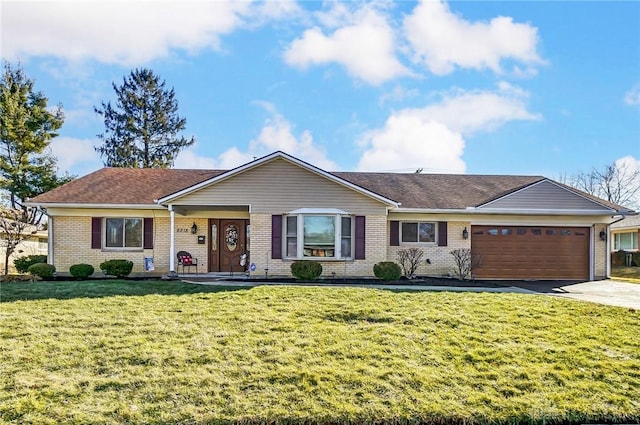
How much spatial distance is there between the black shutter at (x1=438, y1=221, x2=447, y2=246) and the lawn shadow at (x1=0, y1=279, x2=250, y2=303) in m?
8.42

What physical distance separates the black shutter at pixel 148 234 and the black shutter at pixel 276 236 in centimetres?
474

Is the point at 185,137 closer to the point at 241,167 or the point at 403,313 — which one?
the point at 241,167

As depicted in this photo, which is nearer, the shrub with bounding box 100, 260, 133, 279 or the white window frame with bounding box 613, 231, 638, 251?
the shrub with bounding box 100, 260, 133, 279

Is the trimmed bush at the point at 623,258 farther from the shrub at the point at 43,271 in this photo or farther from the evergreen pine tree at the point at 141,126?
the evergreen pine tree at the point at 141,126

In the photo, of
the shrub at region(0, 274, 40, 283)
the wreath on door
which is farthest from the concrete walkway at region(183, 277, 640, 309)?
the shrub at region(0, 274, 40, 283)

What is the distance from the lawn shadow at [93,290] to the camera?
408 inches

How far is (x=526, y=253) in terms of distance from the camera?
17.1 m

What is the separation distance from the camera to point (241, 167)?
15.2 metres

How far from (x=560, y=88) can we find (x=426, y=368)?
15.2 meters

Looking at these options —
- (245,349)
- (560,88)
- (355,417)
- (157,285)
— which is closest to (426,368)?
(355,417)

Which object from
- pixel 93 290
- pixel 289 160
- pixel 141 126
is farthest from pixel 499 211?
pixel 141 126

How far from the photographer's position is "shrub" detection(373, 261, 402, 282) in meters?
14.5

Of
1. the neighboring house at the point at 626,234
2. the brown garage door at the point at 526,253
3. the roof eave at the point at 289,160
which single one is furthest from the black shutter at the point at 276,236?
the neighboring house at the point at 626,234

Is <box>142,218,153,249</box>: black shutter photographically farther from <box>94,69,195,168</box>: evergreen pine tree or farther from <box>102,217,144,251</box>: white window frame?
<box>94,69,195,168</box>: evergreen pine tree
